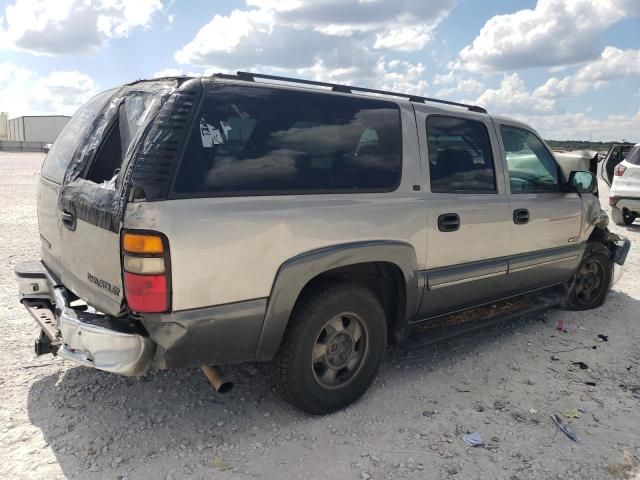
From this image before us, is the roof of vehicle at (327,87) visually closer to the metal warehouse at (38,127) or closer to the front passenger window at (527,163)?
the front passenger window at (527,163)

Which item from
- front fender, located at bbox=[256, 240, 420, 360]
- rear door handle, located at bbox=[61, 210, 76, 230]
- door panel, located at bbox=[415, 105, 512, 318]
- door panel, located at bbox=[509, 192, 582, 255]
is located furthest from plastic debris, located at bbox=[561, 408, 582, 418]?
rear door handle, located at bbox=[61, 210, 76, 230]

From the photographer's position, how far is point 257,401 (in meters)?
3.42

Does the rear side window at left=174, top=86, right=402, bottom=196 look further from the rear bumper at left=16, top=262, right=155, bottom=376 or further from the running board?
the running board

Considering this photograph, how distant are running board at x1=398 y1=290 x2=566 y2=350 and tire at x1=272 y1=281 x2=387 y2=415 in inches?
15.2

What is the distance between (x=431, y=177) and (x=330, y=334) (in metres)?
1.25

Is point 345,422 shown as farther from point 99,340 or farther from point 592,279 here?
point 592,279

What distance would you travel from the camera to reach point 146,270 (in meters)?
2.45

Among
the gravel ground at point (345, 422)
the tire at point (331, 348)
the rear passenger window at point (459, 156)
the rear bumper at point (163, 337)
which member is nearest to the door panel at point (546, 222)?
the rear passenger window at point (459, 156)

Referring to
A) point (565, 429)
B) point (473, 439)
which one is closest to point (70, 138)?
point (473, 439)

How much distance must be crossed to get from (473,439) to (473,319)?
133 centimetres

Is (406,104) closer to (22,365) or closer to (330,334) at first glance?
(330,334)

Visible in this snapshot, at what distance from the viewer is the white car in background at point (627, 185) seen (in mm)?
9930

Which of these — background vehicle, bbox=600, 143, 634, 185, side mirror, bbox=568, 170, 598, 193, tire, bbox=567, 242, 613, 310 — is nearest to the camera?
side mirror, bbox=568, 170, 598, 193

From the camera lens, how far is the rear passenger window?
3639mm
